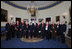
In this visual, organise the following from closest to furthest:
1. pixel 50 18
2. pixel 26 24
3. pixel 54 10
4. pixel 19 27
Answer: pixel 19 27 → pixel 26 24 → pixel 54 10 → pixel 50 18

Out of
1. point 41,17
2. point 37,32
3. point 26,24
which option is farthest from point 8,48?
point 41,17

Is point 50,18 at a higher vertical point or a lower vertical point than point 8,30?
higher

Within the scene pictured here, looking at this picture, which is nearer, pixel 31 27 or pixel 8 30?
pixel 8 30

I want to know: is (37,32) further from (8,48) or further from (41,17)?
(41,17)

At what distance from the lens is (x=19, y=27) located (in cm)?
154

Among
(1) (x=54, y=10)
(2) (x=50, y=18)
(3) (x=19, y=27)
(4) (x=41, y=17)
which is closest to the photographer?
(3) (x=19, y=27)

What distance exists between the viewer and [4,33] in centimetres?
152

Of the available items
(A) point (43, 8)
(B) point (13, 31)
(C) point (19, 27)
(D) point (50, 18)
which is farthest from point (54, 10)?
(B) point (13, 31)

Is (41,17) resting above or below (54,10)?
below

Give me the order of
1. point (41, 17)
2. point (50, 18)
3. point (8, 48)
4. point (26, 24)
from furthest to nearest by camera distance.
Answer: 1. point (41, 17)
2. point (50, 18)
3. point (26, 24)
4. point (8, 48)

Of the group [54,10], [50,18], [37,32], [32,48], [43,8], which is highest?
[43,8]

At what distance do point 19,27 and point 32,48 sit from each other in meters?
0.91

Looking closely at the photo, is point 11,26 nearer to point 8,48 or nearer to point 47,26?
point 8,48

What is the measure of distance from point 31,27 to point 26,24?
24 cm
